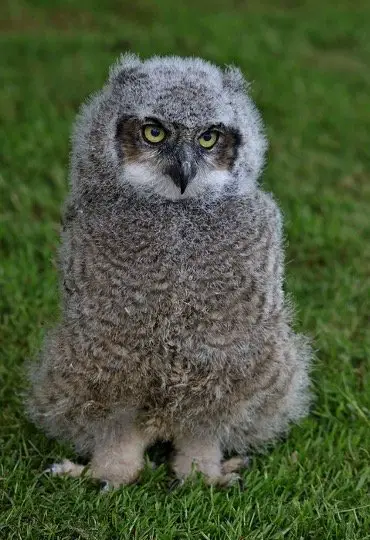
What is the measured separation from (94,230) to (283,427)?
4.44ft

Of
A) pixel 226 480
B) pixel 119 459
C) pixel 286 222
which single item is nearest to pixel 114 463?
pixel 119 459

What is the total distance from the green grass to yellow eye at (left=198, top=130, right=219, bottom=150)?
3.81 ft

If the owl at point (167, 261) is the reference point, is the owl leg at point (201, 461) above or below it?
below

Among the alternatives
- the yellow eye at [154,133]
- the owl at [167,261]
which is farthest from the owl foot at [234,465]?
the yellow eye at [154,133]

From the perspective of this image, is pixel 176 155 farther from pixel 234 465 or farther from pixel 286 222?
pixel 286 222

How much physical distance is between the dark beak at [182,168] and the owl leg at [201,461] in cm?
124

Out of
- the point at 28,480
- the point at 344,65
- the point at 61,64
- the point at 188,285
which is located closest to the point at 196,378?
the point at 188,285

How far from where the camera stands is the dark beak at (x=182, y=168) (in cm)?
320

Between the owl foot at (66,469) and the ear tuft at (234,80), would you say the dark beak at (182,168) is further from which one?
the owl foot at (66,469)

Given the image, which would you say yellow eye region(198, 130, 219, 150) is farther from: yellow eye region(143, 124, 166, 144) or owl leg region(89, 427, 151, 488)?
owl leg region(89, 427, 151, 488)

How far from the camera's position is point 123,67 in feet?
11.6

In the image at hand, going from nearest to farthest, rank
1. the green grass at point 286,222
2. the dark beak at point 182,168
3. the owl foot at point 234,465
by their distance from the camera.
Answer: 1. the dark beak at point 182,168
2. the green grass at point 286,222
3. the owl foot at point 234,465

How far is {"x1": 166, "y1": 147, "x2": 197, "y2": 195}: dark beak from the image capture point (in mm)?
3201

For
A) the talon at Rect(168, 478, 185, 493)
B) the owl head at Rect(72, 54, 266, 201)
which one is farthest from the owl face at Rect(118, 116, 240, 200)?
the talon at Rect(168, 478, 185, 493)
